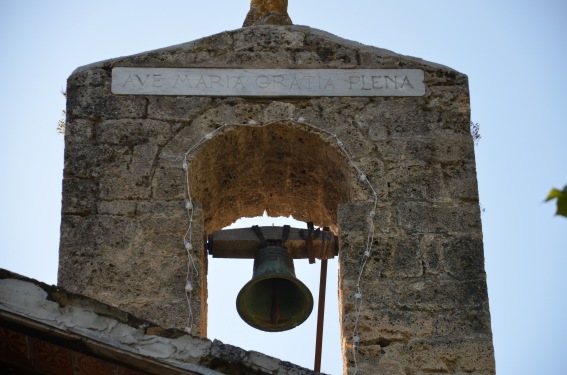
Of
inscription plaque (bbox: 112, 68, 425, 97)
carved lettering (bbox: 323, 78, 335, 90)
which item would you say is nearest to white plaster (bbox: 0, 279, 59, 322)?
inscription plaque (bbox: 112, 68, 425, 97)

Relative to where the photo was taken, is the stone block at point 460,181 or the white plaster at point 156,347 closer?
the white plaster at point 156,347

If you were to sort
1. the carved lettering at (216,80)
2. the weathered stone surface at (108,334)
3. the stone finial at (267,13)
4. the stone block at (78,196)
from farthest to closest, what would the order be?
the stone finial at (267,13) → the carved lettering at (216,80) → the stone block at (78,196) → the weathered stone surface at (108,334)

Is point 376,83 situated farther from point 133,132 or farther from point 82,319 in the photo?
point 82,319

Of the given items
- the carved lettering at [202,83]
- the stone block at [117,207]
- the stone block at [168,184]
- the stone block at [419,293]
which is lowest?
the stone block at [419,293]

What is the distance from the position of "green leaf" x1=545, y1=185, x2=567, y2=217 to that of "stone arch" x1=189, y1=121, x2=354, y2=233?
406 centimetres

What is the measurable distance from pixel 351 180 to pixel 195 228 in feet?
2.90

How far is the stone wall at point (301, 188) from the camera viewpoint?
8.20m

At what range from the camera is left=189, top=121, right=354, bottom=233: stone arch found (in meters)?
8.88

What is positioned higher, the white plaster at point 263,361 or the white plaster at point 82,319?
the white plaster at point 82,319

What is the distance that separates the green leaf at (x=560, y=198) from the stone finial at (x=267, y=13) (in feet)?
17.2

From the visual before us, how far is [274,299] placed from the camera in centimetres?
865

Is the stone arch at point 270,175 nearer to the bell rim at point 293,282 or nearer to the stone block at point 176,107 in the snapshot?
the stone block at point 176,107

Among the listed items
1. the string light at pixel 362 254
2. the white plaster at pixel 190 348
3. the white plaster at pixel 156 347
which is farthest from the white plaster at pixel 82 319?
the string light at pixel 362 254

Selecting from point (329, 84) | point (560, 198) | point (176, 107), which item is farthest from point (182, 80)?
point (560, 198)
